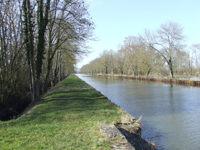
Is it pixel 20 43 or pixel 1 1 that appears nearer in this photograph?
pixel 1 1

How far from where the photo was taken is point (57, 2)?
48.2 feet

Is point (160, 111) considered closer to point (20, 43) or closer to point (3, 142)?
point (3, 142)

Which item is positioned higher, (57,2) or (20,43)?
(57,2)

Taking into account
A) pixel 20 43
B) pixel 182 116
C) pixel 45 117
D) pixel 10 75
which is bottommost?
pixel 182 116

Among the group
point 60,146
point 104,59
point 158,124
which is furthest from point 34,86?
point 104,59

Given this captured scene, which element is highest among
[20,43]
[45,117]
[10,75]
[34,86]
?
[20,43]

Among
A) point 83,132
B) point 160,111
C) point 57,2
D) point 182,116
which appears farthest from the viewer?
point 57,2

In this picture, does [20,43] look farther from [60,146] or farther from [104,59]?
[104,59]

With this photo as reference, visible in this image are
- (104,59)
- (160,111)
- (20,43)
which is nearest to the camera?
(160,111)

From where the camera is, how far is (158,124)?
9586mm

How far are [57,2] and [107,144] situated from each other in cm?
1327

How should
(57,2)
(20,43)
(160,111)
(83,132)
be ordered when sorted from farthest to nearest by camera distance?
1. (57,2)
2. (20,43)
3. (160,111)
4. (83,132)

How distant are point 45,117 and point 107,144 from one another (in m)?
4.26

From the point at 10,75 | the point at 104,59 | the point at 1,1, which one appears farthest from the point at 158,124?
the point at 104,59
